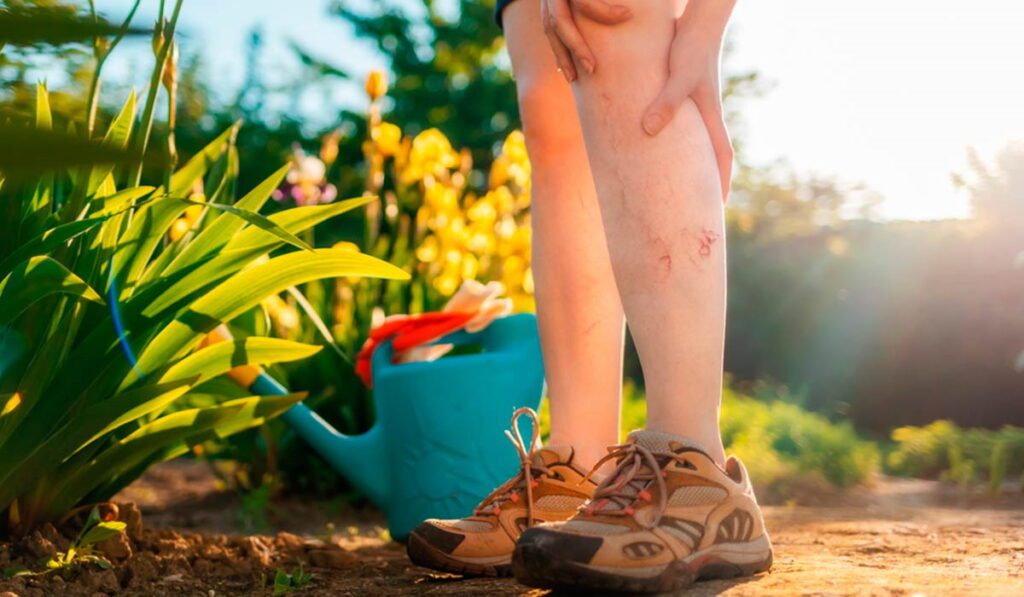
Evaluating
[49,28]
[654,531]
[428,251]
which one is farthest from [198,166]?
[49,28]

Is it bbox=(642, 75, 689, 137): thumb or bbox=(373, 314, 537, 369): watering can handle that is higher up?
bbox=(642, 75, 689, 137): thumb

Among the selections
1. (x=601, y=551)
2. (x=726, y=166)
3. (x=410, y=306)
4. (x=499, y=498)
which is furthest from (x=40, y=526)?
(x=410, y=306)

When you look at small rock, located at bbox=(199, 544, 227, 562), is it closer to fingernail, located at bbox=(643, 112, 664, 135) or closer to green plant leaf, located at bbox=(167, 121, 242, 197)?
green plant leaf, located at bbox=(167, 121, 242, 197)

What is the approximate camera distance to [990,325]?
646 cm

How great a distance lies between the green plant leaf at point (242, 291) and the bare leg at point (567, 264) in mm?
233

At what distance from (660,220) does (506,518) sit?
462 mm

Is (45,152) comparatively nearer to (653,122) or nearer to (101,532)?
(653,122)

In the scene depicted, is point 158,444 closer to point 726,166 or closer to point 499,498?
point 499,498

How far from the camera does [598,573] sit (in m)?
1.01

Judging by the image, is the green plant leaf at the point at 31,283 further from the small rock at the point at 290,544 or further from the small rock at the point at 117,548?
the small rock at the point at 290,544

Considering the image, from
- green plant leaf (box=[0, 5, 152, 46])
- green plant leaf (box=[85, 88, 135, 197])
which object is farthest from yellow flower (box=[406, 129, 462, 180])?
green plant leaf (box=[0, 5, 152, 46])

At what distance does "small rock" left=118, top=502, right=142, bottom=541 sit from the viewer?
1564 millimetres

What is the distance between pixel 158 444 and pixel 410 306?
1.36 metres

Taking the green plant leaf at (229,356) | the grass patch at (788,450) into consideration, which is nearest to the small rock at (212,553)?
the green plant leaf at (229,356)
